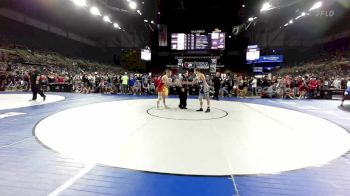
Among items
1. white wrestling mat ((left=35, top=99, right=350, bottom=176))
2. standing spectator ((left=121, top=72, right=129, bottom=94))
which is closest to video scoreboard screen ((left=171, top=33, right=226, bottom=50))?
standing spectator ((left=121, top=72, right=129, bottom=94))

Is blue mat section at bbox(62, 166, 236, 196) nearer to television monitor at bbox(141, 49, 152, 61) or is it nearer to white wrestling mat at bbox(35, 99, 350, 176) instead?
white wrestling mat at bbox(35, 99, 350, 176)

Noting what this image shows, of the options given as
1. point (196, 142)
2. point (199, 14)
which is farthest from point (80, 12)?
point (196, 142)

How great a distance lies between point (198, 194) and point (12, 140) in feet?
12.8

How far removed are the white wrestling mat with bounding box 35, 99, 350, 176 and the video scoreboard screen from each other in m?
15.0

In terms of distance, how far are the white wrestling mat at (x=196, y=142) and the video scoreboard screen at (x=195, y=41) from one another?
49.3 ft

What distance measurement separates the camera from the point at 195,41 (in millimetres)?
22078

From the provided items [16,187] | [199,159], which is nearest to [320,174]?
[199,159]

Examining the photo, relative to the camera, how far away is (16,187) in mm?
3070

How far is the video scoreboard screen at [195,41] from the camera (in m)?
22.0

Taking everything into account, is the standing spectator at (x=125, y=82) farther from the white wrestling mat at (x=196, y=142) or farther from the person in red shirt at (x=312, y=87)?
the person in red shirt at (x=312, y=87)

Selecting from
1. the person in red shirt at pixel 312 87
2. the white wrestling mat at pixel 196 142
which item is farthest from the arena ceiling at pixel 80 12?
the white wrestling mat at pixel 196 142

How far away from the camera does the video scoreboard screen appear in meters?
22.0

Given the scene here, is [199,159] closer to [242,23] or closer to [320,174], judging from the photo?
[320,174]

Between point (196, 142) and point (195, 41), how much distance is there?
17.9 meters
